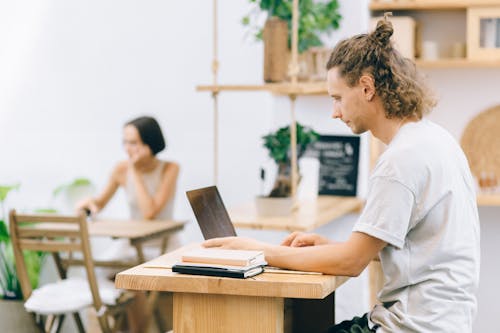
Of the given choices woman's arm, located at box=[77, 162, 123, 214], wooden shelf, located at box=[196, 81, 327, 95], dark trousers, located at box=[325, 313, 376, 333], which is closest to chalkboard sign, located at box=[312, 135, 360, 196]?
wooden shelf, located at box=[196, 81, 327, 95]

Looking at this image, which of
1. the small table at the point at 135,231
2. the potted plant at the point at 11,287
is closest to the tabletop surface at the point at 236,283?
the small table at the point at 135,231

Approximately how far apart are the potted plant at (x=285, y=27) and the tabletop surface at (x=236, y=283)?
72.0 inches

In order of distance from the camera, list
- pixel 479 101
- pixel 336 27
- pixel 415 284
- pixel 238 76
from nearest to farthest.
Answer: pixel 415 284 < pixel 336 27 < pixel 479 101 < pixel 238 76

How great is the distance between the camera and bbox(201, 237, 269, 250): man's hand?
258cm

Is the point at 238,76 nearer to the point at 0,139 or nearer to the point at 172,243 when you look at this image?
the point at 172,243

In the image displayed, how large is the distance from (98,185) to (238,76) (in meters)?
Result: 1.18

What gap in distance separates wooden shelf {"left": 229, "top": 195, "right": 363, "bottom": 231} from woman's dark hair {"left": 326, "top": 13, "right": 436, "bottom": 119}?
126cm

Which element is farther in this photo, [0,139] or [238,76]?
[0,139]

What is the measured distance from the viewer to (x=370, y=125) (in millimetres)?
2520

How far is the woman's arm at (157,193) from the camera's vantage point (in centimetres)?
501

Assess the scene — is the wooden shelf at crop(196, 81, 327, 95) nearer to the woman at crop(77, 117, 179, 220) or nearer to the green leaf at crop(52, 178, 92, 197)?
the woman at crop(77, 117, 179, 220)

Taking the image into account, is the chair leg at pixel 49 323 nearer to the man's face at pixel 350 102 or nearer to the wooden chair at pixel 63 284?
the wooden chair at pixel 63 284

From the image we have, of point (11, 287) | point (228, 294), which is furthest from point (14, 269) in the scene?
point (228, 294)

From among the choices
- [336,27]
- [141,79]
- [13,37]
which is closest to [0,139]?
[13,37]
